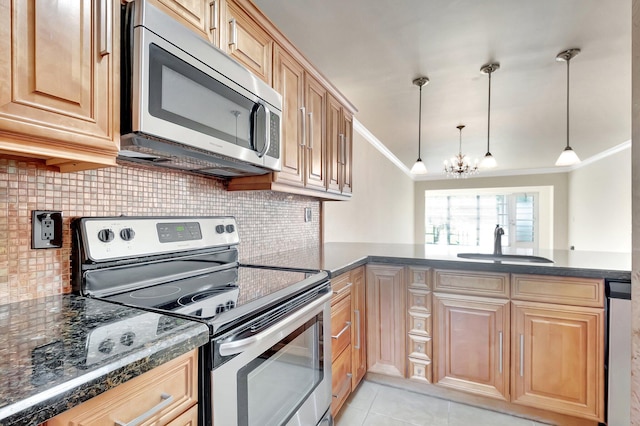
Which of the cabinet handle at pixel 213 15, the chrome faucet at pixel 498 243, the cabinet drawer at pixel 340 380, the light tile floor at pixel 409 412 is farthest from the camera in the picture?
the chrome faucet at pixel 498 243

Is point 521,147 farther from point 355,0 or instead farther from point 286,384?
point 286,384

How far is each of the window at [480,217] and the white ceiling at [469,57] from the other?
415 centimetres

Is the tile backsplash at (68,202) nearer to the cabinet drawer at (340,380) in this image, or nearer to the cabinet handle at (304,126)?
the cabinet handle at (304,126)

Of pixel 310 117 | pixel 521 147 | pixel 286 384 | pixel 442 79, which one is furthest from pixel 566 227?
pixel 286 384

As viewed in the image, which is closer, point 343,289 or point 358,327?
point 343,289

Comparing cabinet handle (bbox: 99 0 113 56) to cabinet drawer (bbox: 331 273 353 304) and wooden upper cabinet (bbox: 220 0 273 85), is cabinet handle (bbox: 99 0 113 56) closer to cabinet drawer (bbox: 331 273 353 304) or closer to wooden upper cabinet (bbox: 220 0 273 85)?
wooden upper cabinet (bbox: 220 0 273 85)

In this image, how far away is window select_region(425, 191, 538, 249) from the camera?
310 inches

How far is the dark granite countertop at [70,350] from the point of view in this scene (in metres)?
0.48

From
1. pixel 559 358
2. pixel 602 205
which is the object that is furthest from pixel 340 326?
pixel 602 205

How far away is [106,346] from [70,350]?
0.06m

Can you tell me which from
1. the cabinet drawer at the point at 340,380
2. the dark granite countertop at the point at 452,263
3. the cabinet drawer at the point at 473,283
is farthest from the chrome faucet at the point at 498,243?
the cabinet drawer at the point at 340,380

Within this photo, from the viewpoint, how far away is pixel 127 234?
117 centimetres

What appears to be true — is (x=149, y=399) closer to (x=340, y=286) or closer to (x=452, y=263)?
(x=340, y=286)

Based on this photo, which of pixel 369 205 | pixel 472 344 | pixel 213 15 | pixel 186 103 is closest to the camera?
pixel 186 103
